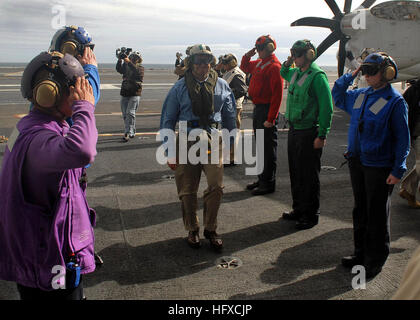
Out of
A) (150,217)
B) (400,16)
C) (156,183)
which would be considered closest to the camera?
(150,217)

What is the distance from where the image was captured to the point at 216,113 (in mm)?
4211

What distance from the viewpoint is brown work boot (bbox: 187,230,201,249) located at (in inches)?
168

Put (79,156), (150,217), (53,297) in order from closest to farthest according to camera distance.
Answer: (79,156) → (53,297) → (150,217)

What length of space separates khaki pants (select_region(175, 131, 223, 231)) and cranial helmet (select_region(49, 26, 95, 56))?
1603mm

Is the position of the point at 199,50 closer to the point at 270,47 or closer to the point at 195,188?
the point at 195,188

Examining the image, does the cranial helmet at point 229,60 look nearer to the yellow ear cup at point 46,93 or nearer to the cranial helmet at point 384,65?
the cranial helmet at point 384,65

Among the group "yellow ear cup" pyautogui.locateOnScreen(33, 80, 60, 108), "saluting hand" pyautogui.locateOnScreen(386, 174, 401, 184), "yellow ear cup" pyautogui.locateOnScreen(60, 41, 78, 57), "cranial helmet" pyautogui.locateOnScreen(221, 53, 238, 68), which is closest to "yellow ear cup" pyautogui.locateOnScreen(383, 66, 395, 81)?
"saluting hand" pyautogui.locateOnScreen(386, 174, 401, 184)

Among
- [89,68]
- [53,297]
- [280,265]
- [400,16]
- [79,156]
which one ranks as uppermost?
[400,16]

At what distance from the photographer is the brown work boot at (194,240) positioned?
4277 millimetres

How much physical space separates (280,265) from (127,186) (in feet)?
10.8

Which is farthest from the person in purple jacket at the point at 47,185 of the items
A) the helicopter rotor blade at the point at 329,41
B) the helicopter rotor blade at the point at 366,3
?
the helicopter rotor blade at the point at 366,3

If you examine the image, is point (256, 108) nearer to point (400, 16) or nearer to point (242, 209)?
point (242, 209)

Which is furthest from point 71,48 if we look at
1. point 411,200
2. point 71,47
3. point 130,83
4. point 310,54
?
point 130,83

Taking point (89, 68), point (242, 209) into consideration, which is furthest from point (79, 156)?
point (242, 209)
